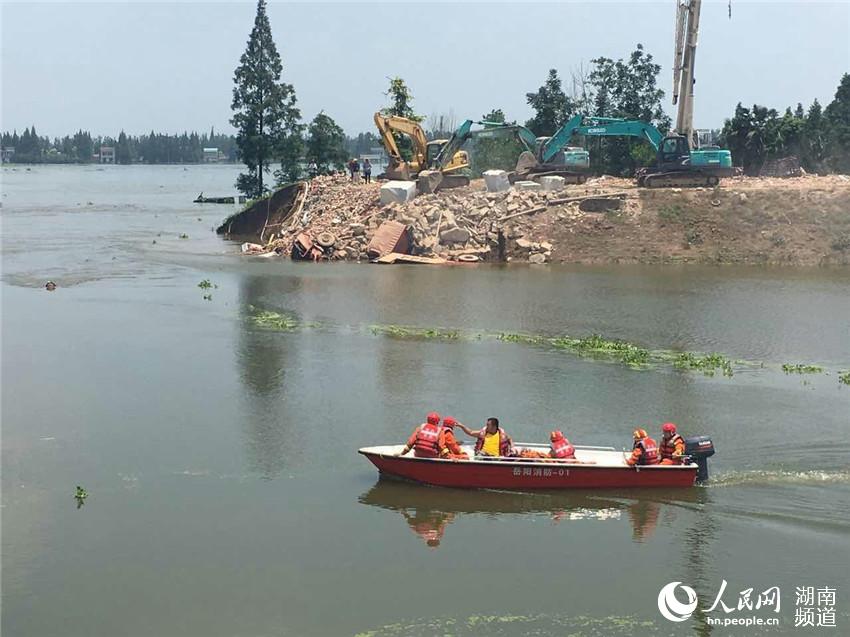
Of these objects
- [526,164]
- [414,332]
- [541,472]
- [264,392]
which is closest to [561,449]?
[541,472]

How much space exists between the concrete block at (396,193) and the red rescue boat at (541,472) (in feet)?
113

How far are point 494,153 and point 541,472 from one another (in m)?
52.1

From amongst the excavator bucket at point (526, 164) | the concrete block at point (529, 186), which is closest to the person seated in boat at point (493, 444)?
the concrete block at point (529, 186)

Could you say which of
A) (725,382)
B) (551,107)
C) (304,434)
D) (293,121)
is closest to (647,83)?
(551,107)

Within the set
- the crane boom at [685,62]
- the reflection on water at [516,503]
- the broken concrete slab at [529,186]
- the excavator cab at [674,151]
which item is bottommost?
the reflection on water at [516,503]

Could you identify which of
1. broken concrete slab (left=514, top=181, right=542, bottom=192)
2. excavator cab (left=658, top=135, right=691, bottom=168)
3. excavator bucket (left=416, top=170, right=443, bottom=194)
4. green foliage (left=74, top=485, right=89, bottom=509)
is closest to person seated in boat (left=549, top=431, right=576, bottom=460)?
green foliage (left=74, top=485, right=89, bottom=509)

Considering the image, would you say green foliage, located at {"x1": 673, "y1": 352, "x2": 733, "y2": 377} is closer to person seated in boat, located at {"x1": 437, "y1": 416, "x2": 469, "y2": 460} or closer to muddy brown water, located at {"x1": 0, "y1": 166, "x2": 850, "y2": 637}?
muddy brown water, located at {"x1": 0, "y1": 166, "x2": 850, "y2": 637}

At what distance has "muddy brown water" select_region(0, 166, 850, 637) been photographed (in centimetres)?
1570

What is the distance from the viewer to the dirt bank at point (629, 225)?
159ft

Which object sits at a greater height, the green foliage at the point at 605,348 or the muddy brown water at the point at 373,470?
the green foliage at the point at 605,348

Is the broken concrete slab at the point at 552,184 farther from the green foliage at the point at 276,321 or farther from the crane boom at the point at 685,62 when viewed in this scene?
the green foliage at the point at 276,321

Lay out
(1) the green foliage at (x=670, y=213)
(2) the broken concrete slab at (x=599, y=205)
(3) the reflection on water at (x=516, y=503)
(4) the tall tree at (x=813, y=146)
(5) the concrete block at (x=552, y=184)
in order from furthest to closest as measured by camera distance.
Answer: (4) the tall tree at (x=813, y=146), (5) the concrete block at (x=552, y=184), (2) the broken concrete slab at (x=599, y=205), (1) the green foliage at (x=670, y=213), (3) the reflection on water at (x=516, y=503)

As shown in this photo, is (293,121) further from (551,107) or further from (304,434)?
(304,434)

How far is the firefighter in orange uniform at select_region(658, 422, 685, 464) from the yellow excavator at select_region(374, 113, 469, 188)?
38.1 meters
